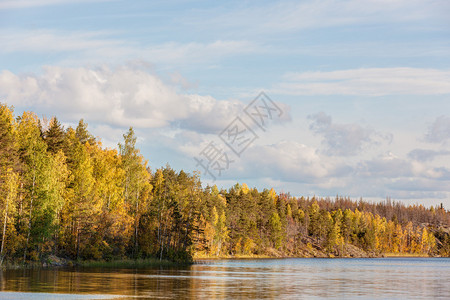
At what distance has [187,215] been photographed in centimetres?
12488

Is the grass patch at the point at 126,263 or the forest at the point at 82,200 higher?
the forest at the point at 82,200

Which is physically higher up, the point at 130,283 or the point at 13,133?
the point at 13,133

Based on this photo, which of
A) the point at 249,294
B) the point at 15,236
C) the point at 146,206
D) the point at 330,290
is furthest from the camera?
the point at 146,206

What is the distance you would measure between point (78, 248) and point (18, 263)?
14.3 metres

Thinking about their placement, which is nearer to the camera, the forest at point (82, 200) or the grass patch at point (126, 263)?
the forest at point (82, 200)

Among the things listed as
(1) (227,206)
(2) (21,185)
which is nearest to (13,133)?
(2) (21,185)

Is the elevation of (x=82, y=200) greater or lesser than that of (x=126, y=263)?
greater

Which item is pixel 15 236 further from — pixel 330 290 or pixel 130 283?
pixel 330 290

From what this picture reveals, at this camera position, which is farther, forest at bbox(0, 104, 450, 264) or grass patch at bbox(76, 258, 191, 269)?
grass patch at bbox(76, 258, 191, 269)

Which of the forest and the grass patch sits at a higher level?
the forest

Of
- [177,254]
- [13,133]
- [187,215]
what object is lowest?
[177,254]

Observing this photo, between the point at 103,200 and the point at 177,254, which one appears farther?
the point at 177,254

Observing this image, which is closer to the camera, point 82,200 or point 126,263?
point 82,200

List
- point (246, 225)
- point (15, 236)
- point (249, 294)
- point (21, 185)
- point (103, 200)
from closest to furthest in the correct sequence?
point (249, 294), point (15, 236), point (21, 185), point (103, 200), point (246, 225)
